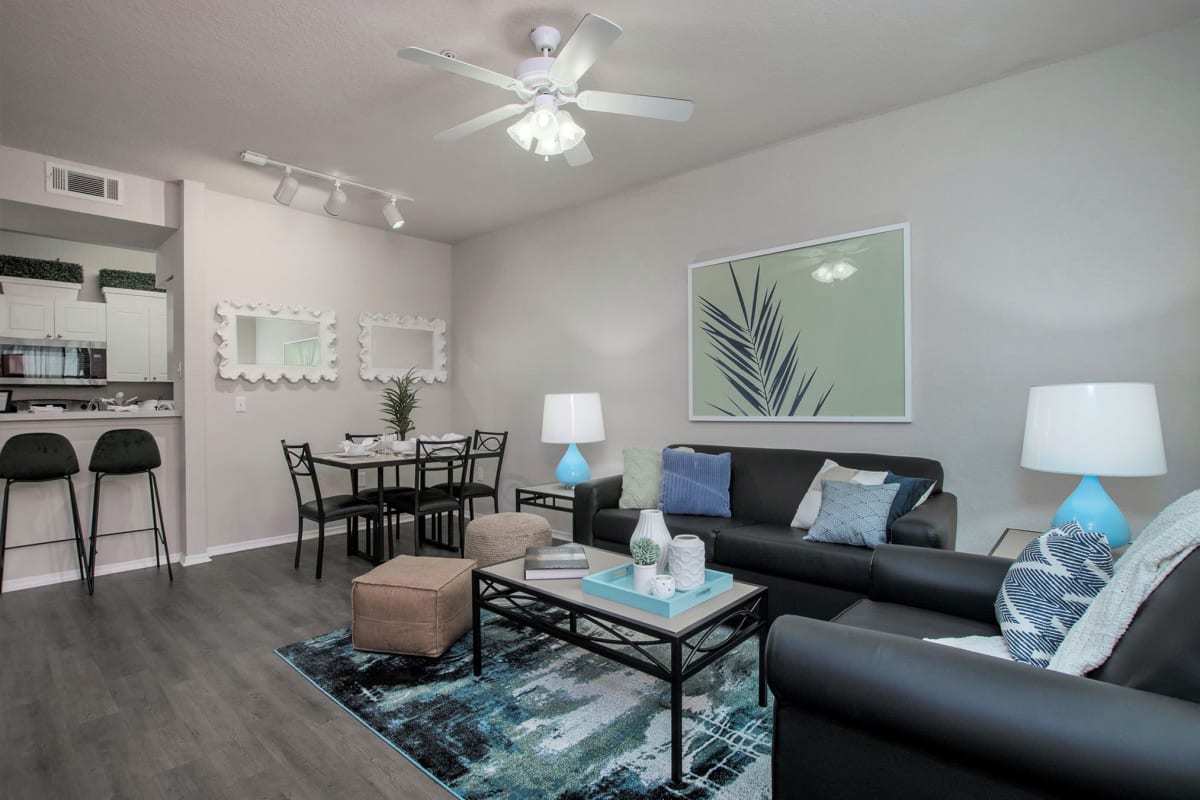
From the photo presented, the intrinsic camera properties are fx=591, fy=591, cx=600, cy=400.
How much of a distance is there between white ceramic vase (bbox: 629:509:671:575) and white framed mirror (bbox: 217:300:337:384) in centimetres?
369

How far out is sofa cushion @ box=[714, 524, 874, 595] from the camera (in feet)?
8.09

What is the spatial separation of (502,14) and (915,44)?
1.74m

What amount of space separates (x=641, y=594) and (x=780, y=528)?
1.29 meters

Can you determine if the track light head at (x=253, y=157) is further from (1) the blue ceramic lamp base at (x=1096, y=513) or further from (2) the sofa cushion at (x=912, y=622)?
(1) the blue ceramic lamp base at (x=1096, y=513)

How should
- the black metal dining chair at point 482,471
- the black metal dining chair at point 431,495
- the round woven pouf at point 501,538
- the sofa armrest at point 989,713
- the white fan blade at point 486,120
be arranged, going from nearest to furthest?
the sofa armrest at point 989,713 → the white fan blade at point 486,120 → the round woven pouf at point 501,538 → the black metal dining chair at point 431,495 → the black metal dining chair at point 482,471

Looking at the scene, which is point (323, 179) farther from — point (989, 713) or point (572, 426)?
point (989, 713)

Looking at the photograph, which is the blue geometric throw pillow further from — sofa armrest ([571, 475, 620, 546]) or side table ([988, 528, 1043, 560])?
sofa armrest ([571, 475, 620, 546])

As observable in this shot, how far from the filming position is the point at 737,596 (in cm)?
205

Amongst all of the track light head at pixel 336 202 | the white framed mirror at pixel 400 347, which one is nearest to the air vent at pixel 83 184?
the track light head at pixel 336 202

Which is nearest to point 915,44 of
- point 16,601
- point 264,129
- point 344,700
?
point 264,129

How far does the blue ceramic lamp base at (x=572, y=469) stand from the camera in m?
4.18

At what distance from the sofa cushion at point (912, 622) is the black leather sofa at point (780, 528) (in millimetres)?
489

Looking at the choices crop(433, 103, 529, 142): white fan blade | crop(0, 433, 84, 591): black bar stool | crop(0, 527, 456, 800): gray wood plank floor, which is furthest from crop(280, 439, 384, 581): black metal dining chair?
crop(433, 103, 529, 142): white fan blade

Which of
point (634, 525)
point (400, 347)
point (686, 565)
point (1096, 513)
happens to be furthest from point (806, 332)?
point (400, 347)
